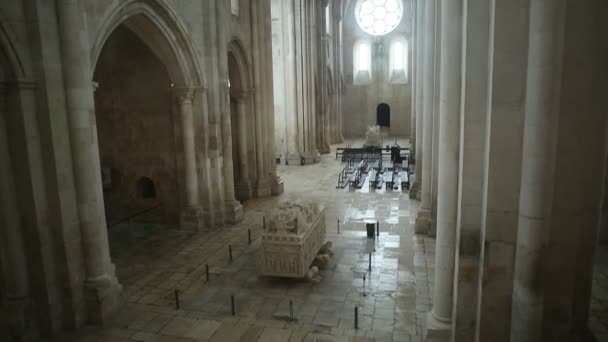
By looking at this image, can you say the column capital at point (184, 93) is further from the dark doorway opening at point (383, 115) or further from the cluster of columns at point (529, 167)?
the dark doorway opening at point (383, 115)

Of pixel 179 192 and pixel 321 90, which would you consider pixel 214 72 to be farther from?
pixel 321 90

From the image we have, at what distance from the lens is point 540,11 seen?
4164 mm

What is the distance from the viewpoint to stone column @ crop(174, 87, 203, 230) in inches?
461

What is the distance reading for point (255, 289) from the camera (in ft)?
27.5

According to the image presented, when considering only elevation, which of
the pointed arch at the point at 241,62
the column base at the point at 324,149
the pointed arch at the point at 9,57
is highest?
the pointed arch at the point at 241,62

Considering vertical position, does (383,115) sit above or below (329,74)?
below

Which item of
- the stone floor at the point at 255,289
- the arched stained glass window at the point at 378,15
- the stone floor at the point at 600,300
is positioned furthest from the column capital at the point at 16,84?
the arched stained glass window at the point at 378,15

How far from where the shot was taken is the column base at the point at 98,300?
23.8 ft

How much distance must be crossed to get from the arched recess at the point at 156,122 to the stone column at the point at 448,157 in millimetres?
7243

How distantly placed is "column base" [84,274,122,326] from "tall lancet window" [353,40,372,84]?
3218 cm

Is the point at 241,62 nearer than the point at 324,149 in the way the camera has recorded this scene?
Yes

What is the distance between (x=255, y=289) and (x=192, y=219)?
4.34 metres

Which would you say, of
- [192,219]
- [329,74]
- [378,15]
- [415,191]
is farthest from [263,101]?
[378,15]

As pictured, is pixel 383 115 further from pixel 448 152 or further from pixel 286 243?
pixel 448 152
